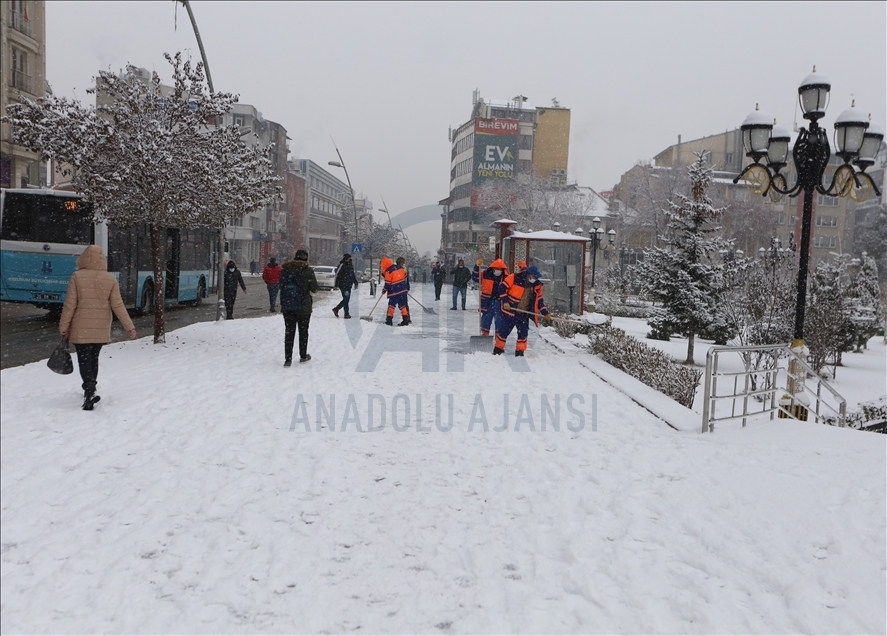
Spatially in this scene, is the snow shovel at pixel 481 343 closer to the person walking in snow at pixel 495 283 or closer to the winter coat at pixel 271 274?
the person walking in snow at pixel 495 283

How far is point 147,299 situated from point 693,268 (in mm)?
14792

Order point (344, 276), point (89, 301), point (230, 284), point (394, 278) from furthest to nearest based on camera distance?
point (344, 276)
point (230, 284)
point (394, 278)
point (89, 301)

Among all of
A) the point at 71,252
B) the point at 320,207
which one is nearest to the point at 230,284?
Answer: the point at 71,252

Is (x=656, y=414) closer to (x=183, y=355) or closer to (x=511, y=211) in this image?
(x=183, y=355)

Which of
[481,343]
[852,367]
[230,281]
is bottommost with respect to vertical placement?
[852,367]

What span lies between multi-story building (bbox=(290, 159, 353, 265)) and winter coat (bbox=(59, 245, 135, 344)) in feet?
229

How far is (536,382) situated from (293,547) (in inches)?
283

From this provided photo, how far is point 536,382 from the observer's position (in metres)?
11.1

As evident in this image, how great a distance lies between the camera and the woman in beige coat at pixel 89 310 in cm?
664

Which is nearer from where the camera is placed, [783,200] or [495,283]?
[495,283]

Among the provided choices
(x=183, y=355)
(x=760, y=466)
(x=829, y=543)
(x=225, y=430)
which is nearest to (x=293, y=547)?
(x=225, y=430)

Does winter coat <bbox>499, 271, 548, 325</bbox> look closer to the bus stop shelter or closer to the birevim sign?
the bus stop shelter

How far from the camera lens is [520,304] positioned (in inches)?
518

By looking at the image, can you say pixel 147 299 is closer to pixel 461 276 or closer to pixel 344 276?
pixel 344 276
